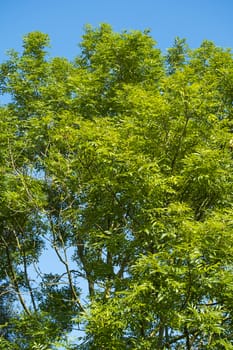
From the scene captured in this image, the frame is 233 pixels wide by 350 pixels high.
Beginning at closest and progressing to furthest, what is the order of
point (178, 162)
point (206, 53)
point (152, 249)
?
point (152, 249)
point (178, 162)
point (206, 53)

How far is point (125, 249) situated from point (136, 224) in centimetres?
57

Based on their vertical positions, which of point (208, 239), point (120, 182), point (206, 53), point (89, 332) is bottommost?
point (89, 332)

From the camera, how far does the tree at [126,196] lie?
7773mm

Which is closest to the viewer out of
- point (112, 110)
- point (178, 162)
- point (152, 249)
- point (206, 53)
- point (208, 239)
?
point (208, 239)

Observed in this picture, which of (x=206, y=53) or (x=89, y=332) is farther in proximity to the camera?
(x=206, y=53)

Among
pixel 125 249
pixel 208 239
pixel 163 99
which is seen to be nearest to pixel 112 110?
pixel 163 99

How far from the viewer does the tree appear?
7.77 metres

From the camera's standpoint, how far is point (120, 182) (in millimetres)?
9234

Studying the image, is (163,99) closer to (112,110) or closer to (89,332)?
(112,110)

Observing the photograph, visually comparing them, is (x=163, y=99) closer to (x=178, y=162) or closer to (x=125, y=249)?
(x=178, y=162)

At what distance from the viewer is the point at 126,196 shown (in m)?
9.34

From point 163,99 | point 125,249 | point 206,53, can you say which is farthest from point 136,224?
point 206,53

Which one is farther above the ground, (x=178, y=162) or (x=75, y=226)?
(x=178, y=162)

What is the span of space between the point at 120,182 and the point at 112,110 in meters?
4.04
